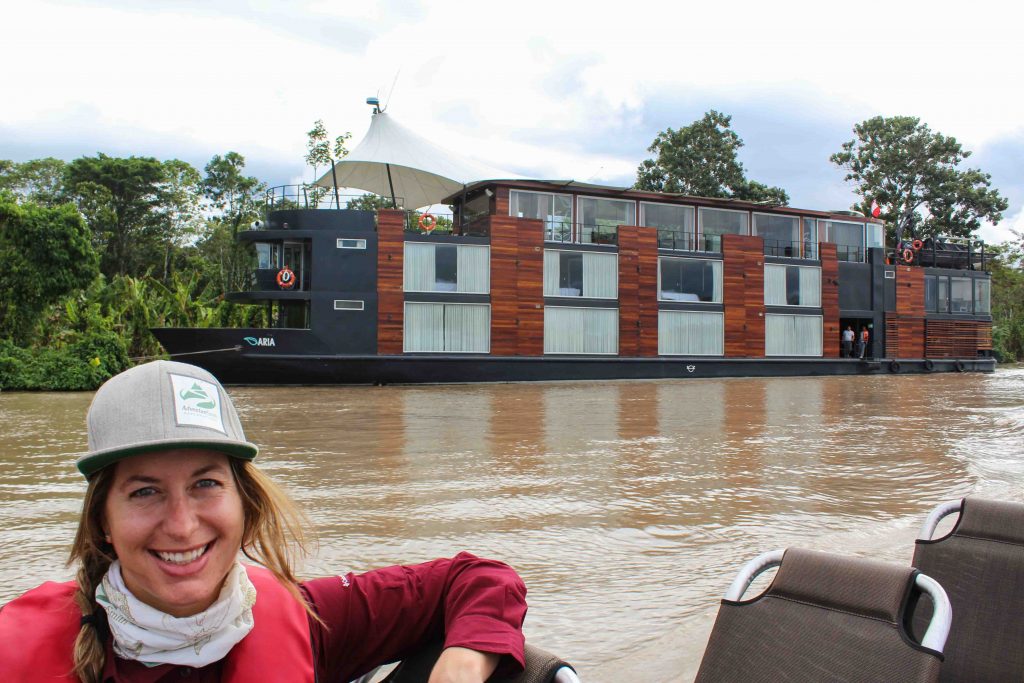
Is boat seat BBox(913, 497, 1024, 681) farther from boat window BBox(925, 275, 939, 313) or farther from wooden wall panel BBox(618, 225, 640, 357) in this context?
boat window BBox(925, 275, 939, 313)

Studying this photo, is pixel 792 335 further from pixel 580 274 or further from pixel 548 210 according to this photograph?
pixel 548 210

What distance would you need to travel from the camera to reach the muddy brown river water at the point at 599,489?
3660mm

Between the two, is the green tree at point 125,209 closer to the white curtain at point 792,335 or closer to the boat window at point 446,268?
the boat window at point 446,268

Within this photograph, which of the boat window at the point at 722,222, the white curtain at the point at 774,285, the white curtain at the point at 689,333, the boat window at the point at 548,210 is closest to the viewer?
the boat window at the point at 548,210

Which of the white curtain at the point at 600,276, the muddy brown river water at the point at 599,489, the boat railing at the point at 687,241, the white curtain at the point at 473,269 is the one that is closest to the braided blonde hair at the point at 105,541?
the muddy brown river water at the point at 599,489

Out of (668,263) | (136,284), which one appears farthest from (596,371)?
(136,284)

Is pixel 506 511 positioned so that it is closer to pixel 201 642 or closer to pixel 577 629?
pixel 577 629

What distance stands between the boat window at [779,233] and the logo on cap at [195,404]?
75.5ft

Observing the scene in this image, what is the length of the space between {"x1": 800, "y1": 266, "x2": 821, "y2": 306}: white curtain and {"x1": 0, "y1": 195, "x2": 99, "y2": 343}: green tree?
58.7 ft

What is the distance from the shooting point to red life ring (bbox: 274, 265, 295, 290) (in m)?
17.6

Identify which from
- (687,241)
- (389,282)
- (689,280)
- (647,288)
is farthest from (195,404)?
(687,241)

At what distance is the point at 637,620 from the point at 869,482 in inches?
145

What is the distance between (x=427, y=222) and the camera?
18.9 m

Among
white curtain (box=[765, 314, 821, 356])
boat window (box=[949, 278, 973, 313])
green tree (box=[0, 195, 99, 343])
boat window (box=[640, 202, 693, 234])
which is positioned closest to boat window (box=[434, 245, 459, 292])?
boat window (box=[640, 202, 693, 234])
